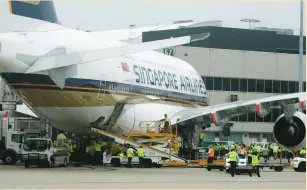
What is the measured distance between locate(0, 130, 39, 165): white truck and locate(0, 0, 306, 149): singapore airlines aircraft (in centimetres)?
500

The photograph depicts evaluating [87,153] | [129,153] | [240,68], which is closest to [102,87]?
[129,153]

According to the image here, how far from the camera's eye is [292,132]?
34969 millimetres

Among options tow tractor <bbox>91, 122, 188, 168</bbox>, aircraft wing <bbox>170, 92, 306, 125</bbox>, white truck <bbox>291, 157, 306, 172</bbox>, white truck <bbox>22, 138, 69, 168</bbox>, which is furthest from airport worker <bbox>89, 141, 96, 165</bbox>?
white truck <bbox>291, 157, 306, 172</bbox>

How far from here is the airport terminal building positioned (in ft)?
199

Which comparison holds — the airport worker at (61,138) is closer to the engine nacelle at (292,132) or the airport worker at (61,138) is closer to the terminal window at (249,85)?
the engine nacelle at (292,132)

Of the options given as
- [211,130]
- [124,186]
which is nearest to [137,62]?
[124,186]

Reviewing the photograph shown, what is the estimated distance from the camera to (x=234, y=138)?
208ft

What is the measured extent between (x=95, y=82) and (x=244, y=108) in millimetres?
7141

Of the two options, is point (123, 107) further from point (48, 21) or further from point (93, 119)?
point (48, 21)

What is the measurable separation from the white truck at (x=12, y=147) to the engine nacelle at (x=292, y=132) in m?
12.4

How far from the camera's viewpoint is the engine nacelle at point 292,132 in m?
34.8

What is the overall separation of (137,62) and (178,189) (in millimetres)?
14541

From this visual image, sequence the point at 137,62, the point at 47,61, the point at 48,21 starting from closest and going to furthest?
the point at 47,61 → the point at 48,21 → the point at 137,62

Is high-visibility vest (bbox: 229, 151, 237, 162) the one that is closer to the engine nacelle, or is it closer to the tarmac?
the tarmac
